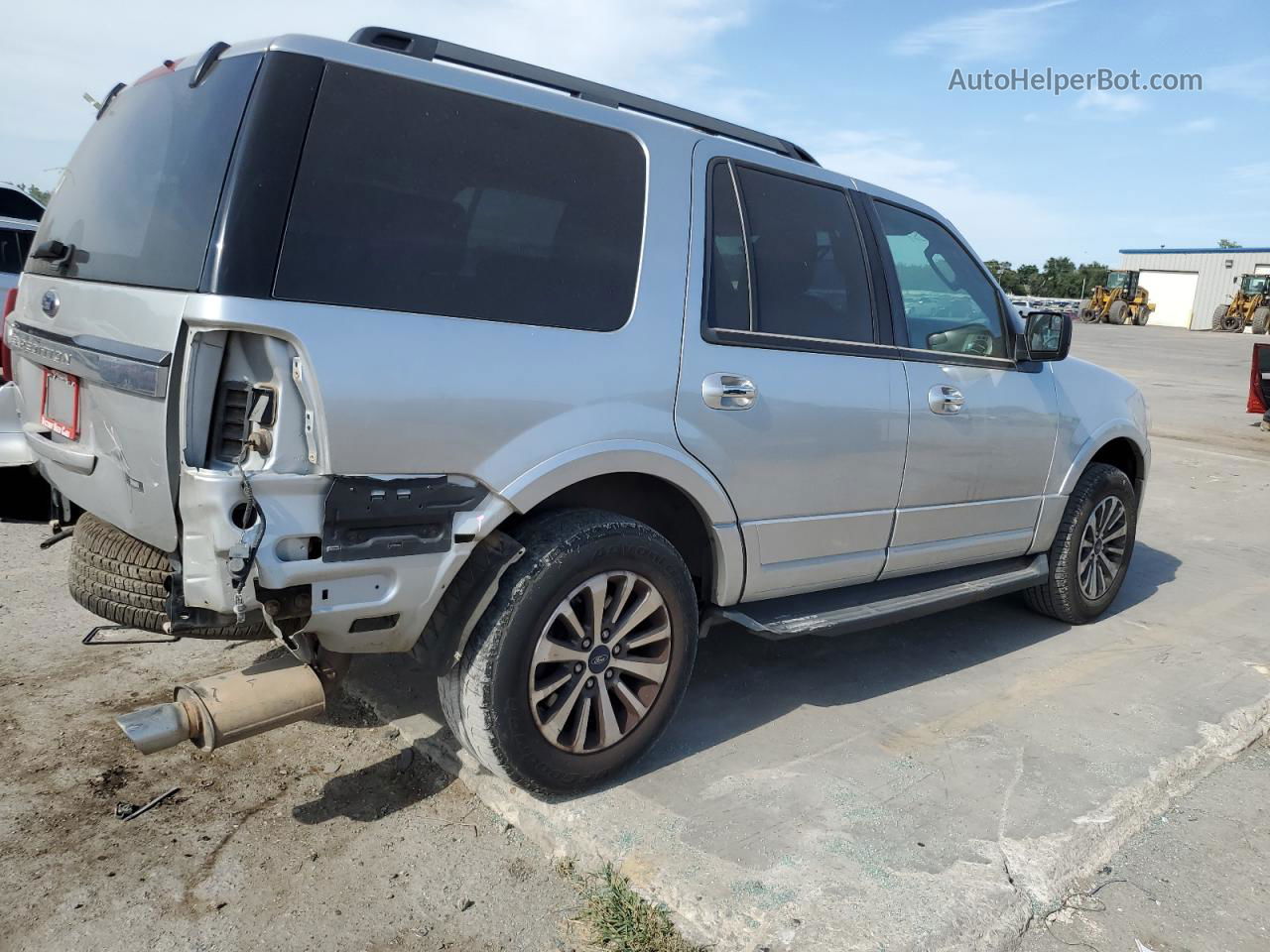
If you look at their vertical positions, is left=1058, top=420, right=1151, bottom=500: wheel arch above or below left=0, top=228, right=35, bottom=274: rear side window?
below

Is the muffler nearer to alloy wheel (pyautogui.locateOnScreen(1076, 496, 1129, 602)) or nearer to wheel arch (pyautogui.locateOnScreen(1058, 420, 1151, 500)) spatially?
wheel arch (pyautogui.locateOnScreen(1058, 420, 1151, 500))

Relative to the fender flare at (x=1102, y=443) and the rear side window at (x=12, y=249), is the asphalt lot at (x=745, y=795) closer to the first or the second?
the fender flare at (x=1102, y=443)

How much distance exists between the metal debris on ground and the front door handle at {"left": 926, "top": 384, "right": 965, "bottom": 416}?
301cm

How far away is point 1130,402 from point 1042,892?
319cm

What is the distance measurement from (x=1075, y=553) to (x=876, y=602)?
1.60 m

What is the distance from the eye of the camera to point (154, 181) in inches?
101

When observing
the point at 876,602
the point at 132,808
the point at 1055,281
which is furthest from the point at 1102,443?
the point at 1055,281

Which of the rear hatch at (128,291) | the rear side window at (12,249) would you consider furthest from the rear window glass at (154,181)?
the rear side window at (12,249)

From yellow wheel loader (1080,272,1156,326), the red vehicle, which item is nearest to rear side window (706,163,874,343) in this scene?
the red vehicle

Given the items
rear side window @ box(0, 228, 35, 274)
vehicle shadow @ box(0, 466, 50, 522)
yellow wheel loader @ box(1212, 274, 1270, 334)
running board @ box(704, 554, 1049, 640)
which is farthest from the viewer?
yellow wheel loader @ box(1212, 274, 1270, 334)

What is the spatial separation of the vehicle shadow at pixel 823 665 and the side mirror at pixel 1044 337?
4.62 ft

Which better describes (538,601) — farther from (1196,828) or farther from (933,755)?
(1196,828)

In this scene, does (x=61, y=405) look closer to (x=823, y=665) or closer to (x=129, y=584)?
(x=129, y=584)

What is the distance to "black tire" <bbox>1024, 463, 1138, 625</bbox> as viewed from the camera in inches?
186
